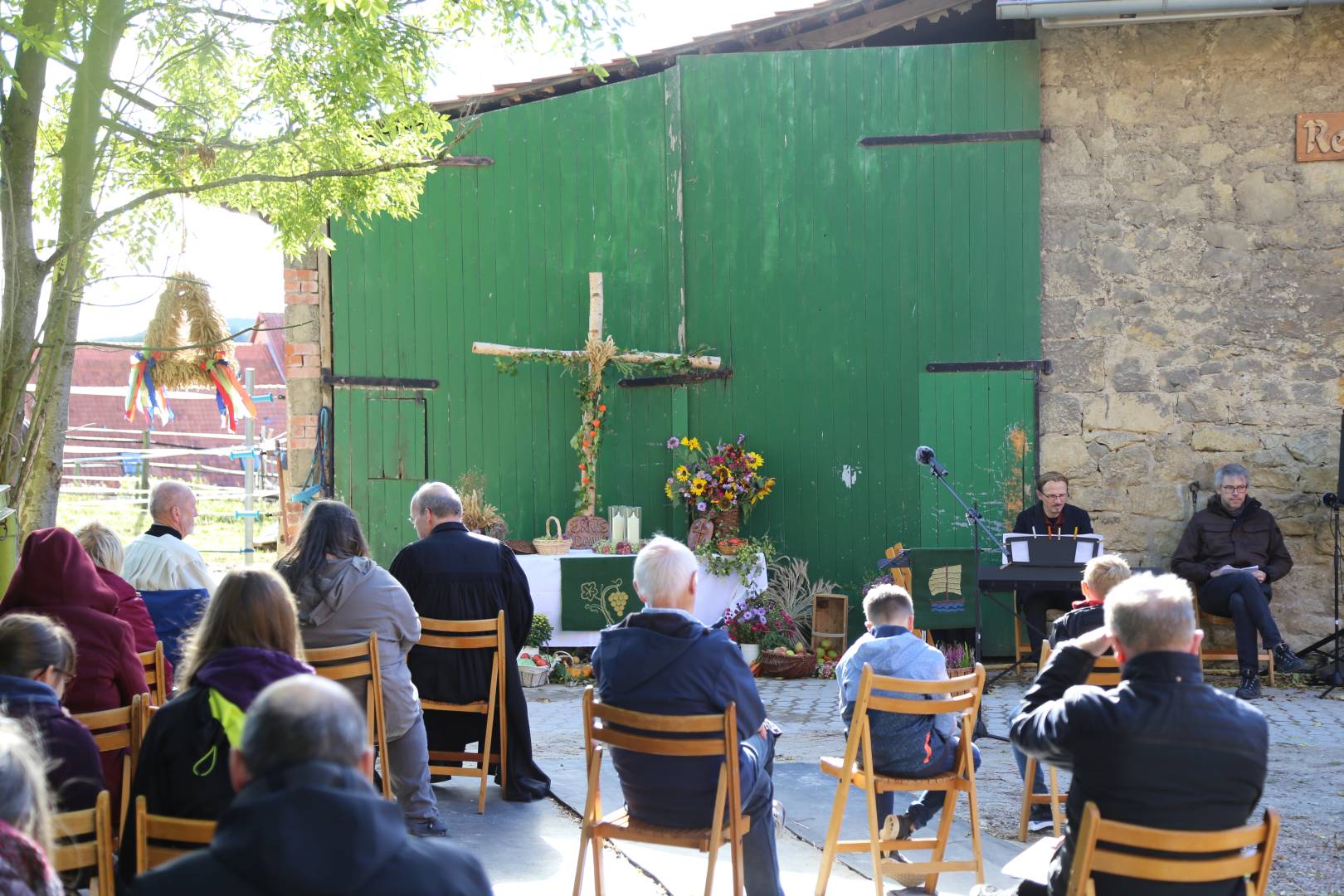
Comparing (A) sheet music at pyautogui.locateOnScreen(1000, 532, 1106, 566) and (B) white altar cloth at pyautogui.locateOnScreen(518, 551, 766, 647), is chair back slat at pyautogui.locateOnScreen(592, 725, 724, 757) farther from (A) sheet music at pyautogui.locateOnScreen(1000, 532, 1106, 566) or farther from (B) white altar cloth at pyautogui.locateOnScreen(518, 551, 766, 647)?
(B) white altar cloth at pyautogui.locateOnScreen(518, 551, 766, 647)

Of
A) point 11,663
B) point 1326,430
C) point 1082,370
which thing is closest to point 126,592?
point 11,663

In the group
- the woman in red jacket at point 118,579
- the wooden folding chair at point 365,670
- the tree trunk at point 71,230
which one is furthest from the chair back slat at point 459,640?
the tree trunk at point 71,230

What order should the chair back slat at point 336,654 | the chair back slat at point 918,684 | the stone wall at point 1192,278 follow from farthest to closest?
the stone wall at point 1192,278 → the chair back slat at point 336,654 → the chair back slat at point 918,684

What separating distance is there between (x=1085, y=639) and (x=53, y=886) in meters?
2.32

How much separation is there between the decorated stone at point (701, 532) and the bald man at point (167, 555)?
380 centimetres

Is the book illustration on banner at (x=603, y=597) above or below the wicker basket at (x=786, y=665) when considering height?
above

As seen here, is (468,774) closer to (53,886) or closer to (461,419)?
(53,886)

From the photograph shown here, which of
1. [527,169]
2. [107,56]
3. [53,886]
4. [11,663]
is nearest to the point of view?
[53,886]

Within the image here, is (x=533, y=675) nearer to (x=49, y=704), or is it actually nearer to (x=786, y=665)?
(x=786, y=665)

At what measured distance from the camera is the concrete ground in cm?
438

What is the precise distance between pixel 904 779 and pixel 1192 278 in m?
5.39

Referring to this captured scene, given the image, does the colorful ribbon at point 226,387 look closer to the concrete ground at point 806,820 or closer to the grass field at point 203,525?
the concrete ground at point 806,820

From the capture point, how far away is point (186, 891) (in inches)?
71.5

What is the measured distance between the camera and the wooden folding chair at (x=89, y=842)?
2.76 metres
